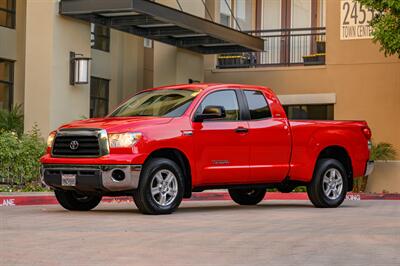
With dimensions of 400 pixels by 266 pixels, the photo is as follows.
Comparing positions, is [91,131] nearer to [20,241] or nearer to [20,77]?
[20,241]

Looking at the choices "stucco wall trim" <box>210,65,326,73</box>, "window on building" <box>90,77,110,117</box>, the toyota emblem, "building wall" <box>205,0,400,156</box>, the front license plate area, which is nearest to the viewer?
the front license plate area

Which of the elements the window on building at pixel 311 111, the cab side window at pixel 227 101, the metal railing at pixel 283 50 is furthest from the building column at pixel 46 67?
the metal railing at pixel 283 50

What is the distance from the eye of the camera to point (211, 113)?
1441 cm

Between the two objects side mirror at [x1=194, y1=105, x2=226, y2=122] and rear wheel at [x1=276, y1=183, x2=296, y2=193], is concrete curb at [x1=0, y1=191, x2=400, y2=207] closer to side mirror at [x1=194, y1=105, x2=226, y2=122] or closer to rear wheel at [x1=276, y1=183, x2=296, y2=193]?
rear wheel at [x1=276, y1=183, x2=296, y2=193]

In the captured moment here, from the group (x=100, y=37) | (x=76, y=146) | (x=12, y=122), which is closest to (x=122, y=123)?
(x=76, y=146)

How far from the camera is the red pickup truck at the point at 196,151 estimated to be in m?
13.4

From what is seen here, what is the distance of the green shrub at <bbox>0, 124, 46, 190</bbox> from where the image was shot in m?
19.9

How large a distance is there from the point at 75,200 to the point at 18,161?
560 cm

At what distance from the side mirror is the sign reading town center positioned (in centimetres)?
1515

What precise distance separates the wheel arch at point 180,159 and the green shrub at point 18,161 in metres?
6.73

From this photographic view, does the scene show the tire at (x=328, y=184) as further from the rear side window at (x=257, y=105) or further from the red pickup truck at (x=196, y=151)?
the rear side window at (x=257, y=105)

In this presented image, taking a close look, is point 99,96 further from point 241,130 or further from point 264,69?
point 241,130

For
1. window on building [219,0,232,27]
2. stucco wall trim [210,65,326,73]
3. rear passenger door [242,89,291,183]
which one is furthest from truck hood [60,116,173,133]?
window on building [219,0,232,27]

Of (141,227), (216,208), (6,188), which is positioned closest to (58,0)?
(6,188)
